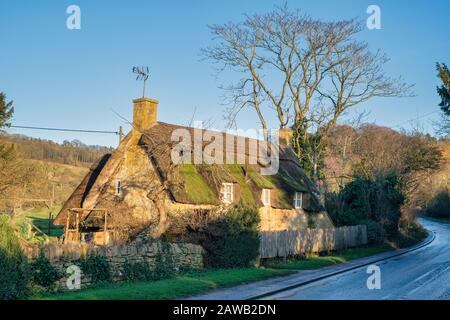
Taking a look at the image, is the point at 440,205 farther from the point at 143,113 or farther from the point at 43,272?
the point at 43,272

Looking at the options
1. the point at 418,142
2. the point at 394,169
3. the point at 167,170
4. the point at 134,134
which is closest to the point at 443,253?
the point at 394,169

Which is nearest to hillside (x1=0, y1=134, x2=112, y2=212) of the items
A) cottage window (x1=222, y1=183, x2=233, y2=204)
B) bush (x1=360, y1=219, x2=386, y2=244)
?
cottage window (x1=222, y1=183, x2=233, y2=204)

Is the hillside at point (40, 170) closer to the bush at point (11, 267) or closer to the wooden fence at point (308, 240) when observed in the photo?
the wooden fence at point (308, 240)

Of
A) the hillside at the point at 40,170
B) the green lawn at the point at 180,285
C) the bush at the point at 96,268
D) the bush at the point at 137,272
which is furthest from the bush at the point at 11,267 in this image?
the hillside at the point at 40,170

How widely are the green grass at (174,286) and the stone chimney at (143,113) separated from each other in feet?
38.6

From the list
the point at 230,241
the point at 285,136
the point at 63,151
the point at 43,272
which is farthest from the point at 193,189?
the point at 63,151

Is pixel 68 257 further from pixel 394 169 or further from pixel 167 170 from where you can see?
pixel 394 169

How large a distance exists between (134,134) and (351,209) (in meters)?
21.8

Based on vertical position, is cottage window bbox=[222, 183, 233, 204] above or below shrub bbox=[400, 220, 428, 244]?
above

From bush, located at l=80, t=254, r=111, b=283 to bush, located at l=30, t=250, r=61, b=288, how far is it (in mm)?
1423

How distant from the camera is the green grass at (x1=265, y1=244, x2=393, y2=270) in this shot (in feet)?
79.5

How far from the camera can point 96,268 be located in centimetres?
1645

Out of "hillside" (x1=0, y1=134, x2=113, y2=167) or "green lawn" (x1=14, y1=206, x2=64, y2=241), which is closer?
"green lawn" (x1=14, y1=206, x2=64, y2=241)

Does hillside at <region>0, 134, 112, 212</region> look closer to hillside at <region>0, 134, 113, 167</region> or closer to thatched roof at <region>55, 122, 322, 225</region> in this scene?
hillside at <region>0, 134, 113, 167</region>
